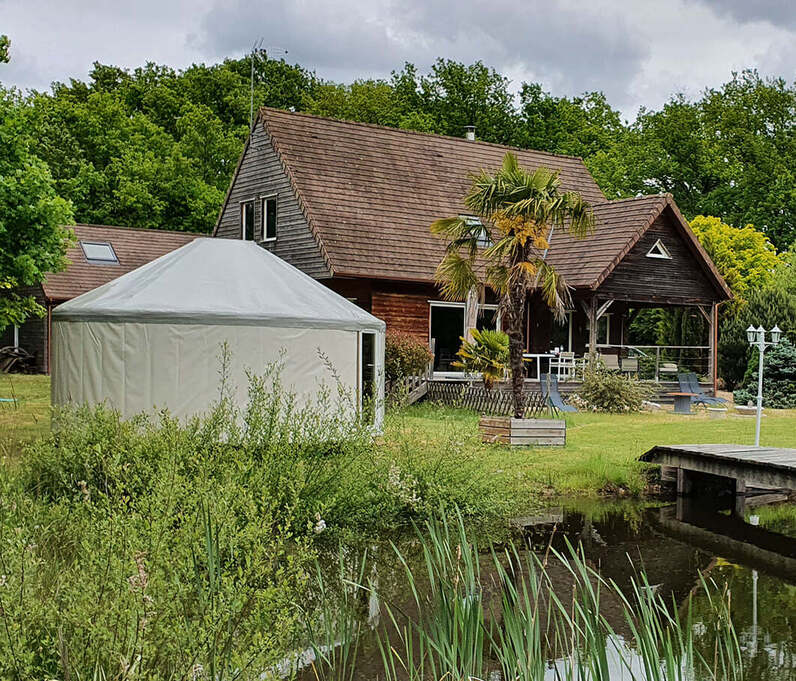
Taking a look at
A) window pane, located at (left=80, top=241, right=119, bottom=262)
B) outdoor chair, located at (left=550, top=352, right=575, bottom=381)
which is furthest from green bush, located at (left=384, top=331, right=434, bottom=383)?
window pane, located at (left=80, top=241, right=119, bottom=262)

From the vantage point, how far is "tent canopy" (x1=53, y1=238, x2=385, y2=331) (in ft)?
37.1

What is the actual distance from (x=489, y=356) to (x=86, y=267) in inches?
489

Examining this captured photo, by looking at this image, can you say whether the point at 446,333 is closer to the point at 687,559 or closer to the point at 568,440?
the point at 568,440

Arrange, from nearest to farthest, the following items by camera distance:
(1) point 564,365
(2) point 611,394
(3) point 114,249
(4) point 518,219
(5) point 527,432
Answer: (5) point 527,432, (4) point 518,219, (2) point 611,394, (1) point 564,365, (3) point 114,249

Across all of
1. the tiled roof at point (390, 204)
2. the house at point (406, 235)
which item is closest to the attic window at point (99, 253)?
the house at point (406, 235)

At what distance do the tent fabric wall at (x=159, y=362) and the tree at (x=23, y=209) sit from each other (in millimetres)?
3446

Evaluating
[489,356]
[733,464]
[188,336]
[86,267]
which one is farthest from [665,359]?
[188,336]

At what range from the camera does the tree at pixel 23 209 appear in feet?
46.8

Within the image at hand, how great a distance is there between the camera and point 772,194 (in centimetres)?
3434

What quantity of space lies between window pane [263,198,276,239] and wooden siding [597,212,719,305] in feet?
23.2

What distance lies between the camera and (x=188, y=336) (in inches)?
444

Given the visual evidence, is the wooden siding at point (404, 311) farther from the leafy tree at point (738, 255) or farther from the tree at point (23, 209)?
the leafy tree at point (738, 255)

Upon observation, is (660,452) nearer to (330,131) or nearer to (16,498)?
(16,498)

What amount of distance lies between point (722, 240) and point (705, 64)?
36.6ft
